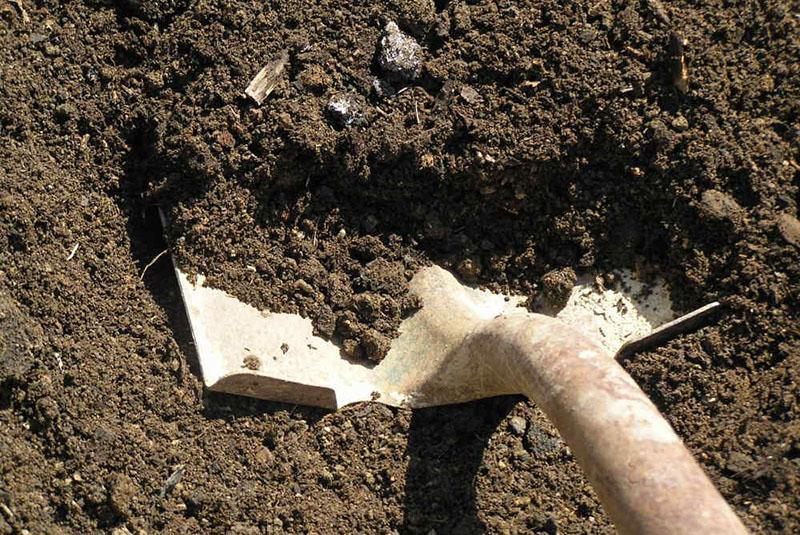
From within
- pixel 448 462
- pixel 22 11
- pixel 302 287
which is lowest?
pixel 448 462

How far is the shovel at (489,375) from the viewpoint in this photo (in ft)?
4.92

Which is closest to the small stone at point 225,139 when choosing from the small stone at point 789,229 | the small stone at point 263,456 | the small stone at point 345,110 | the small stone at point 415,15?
the small stone at point 345,110

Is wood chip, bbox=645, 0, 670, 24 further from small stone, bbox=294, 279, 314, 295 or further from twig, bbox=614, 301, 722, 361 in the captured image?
small stone, bbox=294, 279, 314, 295

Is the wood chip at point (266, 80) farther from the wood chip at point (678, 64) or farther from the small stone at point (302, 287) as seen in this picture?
the wood chip at point (678, 64)

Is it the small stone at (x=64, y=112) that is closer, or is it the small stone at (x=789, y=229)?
the small stone at (x=789, y=229)

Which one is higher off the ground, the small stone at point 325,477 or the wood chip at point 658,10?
the wood chip at point 658,10

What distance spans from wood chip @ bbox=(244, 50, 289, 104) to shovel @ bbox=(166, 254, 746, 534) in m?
0.64

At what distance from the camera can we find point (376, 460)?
238 cm

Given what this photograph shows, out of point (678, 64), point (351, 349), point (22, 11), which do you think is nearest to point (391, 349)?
point (351, 349)

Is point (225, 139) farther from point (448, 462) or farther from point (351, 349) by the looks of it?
point (448, 462)

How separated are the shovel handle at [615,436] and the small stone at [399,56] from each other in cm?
98

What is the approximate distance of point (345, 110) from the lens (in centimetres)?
248

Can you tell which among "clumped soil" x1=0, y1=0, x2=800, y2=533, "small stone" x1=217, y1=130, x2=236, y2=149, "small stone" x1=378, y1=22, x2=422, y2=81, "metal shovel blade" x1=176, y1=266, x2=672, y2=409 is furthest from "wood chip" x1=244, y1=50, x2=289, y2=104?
"metal shovel blade" x1=176, y1=266, x2=672, y2=409

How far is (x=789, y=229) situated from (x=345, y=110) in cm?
146
